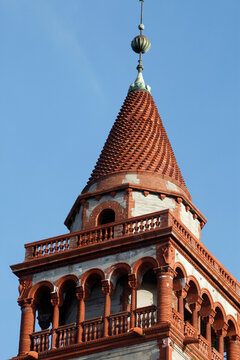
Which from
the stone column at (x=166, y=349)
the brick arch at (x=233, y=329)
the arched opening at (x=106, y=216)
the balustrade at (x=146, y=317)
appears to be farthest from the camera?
the arched opening at (x=106, y=216)

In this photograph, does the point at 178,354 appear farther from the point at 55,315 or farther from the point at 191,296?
the point at 55,315

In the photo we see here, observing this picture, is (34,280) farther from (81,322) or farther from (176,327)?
(176,327)

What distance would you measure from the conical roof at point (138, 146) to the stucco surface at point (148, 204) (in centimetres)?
121

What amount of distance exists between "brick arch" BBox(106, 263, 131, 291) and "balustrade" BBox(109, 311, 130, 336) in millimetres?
1437

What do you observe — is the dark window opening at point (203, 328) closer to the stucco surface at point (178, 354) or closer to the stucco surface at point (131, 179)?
the stucco surface at point (178, 354)

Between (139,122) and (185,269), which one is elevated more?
(139,122)

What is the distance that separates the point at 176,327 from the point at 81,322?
141 inches

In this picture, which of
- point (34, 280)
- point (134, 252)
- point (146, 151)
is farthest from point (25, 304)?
point (146, 151)

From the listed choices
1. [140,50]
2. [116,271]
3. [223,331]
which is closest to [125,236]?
[116,271]

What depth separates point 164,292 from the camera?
4991 cm

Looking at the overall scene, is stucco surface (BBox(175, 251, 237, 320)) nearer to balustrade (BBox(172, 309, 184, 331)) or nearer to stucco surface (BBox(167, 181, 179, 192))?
balustrade (BBox(172, 309, 184, 331))

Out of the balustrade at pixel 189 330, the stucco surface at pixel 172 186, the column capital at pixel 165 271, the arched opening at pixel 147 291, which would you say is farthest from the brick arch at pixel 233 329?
the stucco surface at pixel 172 186

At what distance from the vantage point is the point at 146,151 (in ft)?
185

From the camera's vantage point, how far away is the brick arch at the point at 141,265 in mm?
50812
